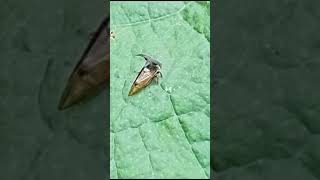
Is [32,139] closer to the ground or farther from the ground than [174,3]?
closer to the ground
